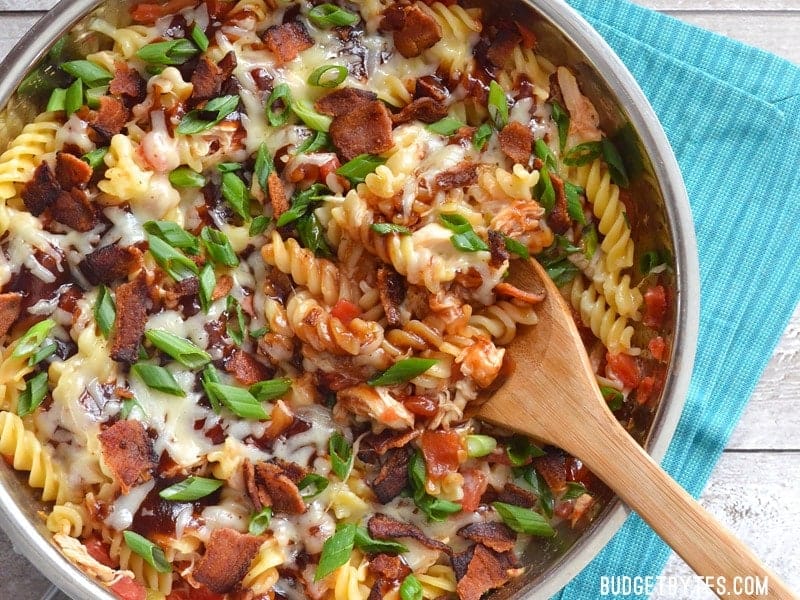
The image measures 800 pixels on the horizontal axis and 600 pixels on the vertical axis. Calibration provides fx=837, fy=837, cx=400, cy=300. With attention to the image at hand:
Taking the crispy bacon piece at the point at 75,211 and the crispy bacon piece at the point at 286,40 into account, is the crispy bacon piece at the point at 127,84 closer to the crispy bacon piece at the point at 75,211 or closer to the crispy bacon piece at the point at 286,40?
the crispy bacon piece at the point at 75,211

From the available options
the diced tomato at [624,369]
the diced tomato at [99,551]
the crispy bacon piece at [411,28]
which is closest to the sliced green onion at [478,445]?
the diced tomato at [624,369]

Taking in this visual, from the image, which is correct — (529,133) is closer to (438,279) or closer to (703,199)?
(438,279)

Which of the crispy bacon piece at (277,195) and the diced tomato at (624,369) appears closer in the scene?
the crispy bacon piece at (277,195)

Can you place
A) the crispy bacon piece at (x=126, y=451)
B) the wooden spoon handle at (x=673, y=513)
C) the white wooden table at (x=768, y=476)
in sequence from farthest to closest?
1. the white wooden table at (x=768, y=476)
2. the crispy bacon piece at (x=126, y=451)
3. the wooden spoon handle at (x=673, y=513)

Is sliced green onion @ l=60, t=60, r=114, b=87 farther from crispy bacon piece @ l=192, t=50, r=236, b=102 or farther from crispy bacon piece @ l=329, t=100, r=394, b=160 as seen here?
crispy bacon piece @ l=329, t=100, r=394, b=160

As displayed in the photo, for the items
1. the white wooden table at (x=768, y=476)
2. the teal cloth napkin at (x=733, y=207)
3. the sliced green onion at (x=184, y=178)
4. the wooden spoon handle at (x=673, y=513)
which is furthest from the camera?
the white wooden table at (x=768, y=476)

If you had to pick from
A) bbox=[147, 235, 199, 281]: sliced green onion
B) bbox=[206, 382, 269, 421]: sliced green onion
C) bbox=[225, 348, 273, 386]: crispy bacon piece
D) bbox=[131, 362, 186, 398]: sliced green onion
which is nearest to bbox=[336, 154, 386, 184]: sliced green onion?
bbox=[147, 235, 199, 281]: sliced green onion

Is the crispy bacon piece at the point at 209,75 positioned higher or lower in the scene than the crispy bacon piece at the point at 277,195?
higher
